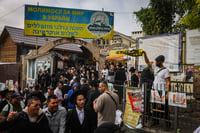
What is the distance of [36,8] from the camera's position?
14.9 metres

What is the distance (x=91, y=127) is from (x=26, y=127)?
151 cm

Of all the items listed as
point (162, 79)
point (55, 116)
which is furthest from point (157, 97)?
point (55, 116)

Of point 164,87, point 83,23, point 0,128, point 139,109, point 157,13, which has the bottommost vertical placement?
point 139,109

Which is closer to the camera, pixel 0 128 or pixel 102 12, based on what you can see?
pixel 0 128

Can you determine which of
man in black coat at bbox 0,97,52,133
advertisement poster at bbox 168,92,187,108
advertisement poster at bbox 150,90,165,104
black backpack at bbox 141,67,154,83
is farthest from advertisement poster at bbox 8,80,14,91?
advertisement poster at bbox 168,92,187,108

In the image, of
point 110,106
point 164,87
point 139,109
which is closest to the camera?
point 110,106

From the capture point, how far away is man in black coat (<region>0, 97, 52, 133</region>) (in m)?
2.91

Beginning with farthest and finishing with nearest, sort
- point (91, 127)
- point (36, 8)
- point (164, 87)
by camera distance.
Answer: point (36, 8), point (164, 87), point (91, 127)

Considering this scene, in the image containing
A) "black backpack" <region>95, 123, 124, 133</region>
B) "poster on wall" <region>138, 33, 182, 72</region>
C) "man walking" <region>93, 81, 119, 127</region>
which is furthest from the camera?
"poster on wall" <region>138, 33, 182, 72</region>

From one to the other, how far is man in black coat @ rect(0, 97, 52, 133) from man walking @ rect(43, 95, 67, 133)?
0.37 meters

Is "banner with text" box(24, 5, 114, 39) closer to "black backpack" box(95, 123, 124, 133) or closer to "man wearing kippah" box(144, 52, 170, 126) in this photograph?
"man wearing kippah" box(144, 52, 170, 126)

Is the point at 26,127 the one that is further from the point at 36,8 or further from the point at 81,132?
the point at 36,8

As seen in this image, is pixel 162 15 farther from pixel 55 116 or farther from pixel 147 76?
pixel 55 116

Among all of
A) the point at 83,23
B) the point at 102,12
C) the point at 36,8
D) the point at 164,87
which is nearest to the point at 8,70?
the point at 36,8
